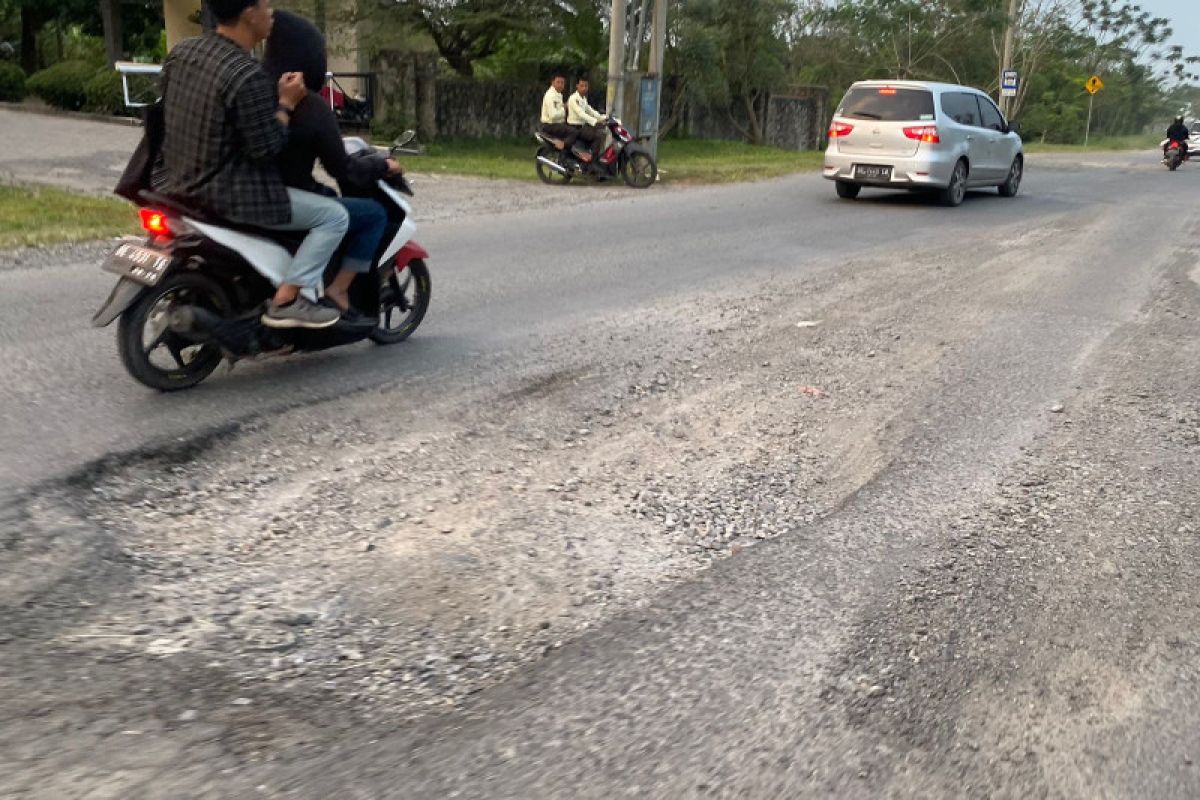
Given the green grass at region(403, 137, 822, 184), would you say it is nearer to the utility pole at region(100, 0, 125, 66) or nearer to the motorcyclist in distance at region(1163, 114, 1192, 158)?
the motorcyclist in distance at region(1163, 114, 1192, 158)

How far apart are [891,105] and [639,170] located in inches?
155

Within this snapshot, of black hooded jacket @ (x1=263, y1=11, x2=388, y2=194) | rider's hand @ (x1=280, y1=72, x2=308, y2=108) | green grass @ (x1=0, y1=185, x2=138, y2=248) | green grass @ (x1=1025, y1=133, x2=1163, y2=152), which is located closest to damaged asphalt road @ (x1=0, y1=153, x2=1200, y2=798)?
black hooded jacket @ (x1=263, y1=11, x2=388, y2=194)

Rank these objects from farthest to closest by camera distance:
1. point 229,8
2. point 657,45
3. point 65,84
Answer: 1. point 65,84
2. point 657,45
3. point 229,8

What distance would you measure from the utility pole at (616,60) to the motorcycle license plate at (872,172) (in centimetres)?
467

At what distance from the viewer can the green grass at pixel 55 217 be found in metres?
9.64

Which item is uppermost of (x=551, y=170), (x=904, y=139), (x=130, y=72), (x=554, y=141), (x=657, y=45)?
(x=657, y=45)

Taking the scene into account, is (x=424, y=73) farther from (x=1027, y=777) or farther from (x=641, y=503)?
(x=1027, y=777)

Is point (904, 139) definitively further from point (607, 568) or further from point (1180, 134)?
point (1180, 134)

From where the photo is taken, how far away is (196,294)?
5.29 metres

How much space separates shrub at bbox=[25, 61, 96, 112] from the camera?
26094 mm

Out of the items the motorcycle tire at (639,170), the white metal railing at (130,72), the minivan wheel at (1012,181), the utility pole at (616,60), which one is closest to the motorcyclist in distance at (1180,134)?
the minivan wheel at (1012,181)

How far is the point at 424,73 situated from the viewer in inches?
915

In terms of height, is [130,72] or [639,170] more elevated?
[130,72]

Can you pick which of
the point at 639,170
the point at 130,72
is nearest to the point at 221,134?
the point at 639,170
